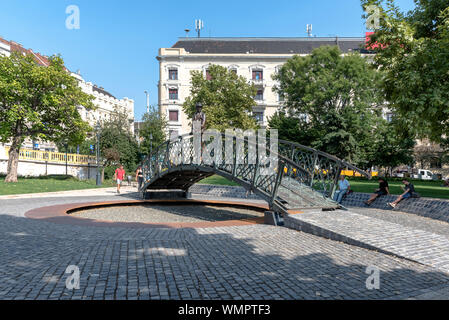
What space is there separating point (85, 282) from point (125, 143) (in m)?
36.2

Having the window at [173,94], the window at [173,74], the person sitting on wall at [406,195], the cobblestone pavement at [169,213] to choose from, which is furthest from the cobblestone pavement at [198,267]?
the window at [173,74]

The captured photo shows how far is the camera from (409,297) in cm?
415

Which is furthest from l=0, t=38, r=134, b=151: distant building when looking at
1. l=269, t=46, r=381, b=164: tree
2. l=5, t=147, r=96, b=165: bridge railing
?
l=269, t=46, r=381, b=164: tree

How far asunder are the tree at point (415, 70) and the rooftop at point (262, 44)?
48.2 metres

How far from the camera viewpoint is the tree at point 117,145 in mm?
37031

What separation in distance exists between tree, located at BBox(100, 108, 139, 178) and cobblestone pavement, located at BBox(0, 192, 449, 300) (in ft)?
98.5

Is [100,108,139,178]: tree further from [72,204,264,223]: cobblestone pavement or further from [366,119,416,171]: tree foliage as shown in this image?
[366,119,416,171]: tree foliage

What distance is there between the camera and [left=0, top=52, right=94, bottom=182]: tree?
25.9 m

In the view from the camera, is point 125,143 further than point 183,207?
→ Yes

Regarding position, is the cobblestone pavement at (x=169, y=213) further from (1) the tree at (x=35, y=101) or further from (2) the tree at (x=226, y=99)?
(2) the tree at (x=226, y=99)

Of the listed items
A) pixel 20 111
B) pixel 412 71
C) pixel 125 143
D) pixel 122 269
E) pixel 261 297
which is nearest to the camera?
pixel 261 297
